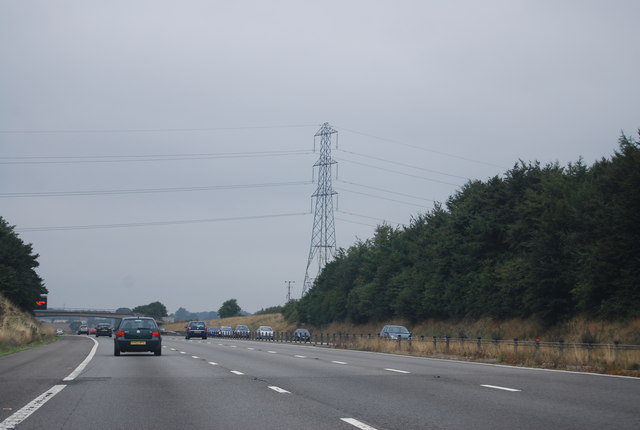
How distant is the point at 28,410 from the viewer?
43.0 feet

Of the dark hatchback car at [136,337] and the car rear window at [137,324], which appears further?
the car rear window at [137,324]

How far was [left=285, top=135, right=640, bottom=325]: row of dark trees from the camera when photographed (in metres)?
45.8

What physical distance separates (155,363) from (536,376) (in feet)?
42.9

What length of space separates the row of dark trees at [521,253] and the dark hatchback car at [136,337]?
24716 millimetres

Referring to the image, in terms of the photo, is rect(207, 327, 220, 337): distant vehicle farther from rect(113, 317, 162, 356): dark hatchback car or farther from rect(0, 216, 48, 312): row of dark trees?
rect(113, 317, 162, 356): dark hatchback car

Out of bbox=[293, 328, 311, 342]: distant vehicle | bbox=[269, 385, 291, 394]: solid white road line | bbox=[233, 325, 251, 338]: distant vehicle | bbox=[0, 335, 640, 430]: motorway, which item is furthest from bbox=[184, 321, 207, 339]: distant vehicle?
bbox=[269, 385, 291, 394]: solid white road line

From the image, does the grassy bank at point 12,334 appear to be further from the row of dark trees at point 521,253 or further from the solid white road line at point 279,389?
the row of dark trees at point 521,253

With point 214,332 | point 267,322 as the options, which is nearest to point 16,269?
point 214,332

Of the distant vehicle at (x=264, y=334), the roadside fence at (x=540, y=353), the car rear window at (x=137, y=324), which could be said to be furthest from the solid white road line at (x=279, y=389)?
the distant vehicle at (x=264, y=334)

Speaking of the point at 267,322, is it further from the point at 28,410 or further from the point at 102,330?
the point at 28,410

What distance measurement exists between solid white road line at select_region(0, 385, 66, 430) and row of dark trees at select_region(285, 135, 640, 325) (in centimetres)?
3437

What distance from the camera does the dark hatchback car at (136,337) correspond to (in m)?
33.8

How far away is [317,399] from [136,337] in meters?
20.6

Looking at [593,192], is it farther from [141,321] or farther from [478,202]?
[141,321]
